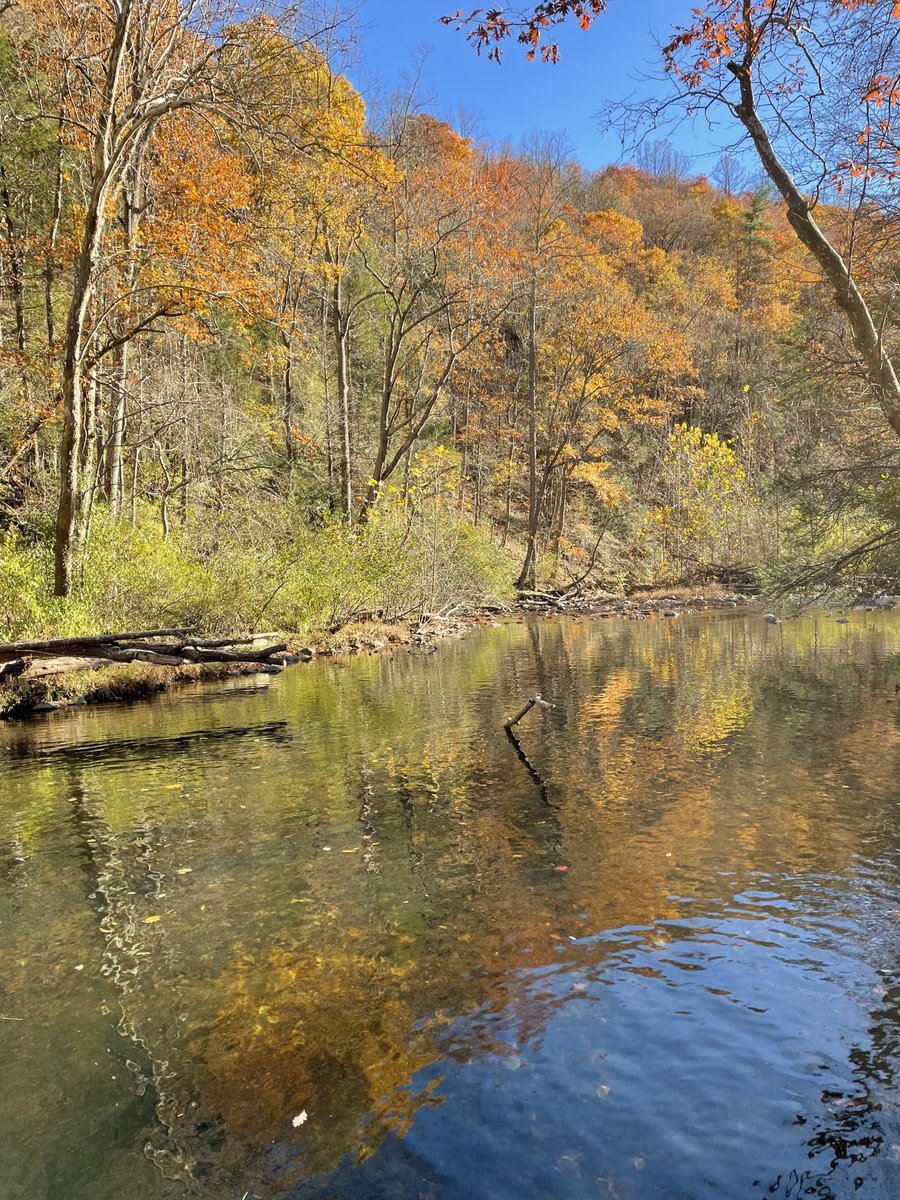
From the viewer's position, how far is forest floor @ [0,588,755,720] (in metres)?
12.6

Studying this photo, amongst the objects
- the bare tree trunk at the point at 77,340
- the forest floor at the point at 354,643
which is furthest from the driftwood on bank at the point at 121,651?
the bare tree trunk at the point at 77,340

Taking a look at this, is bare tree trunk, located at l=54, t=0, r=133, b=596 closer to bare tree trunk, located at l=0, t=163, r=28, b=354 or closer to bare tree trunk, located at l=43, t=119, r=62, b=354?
bare tree trunk, located at l=43, t=119, r=62, b=354

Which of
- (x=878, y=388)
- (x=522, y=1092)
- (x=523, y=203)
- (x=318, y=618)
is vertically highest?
(x=523, y=203)

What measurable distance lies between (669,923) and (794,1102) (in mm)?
1466

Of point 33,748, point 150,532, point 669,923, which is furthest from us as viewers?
point 150,532

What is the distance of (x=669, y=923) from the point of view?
4.57 m

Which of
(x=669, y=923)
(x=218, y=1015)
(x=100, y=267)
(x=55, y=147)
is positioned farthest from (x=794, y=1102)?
(x=55, y=147)

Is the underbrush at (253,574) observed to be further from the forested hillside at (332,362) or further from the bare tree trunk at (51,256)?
the bare tree trunk at (51,256)

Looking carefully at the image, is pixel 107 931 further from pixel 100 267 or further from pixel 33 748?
pixel 100 267

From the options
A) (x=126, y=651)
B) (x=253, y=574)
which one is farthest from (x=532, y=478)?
(x=126, y=651)

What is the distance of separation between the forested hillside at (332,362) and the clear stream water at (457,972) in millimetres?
5387

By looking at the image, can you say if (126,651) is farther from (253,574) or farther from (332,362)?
(332,362)

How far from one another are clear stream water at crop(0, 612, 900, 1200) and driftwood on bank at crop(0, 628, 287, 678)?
123cm

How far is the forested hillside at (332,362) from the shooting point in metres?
12.1
